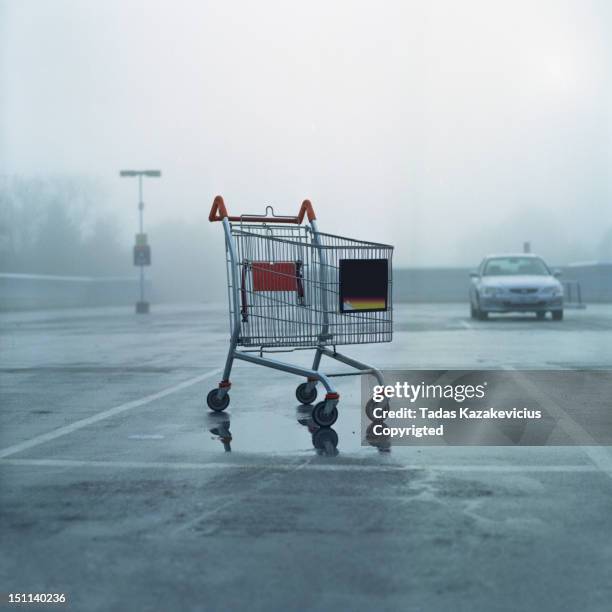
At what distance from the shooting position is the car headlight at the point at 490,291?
22.8 metres

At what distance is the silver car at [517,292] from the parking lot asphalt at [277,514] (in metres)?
14.7

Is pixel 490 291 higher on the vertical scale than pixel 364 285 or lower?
lower

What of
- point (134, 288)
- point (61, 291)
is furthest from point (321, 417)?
point (134, 288)

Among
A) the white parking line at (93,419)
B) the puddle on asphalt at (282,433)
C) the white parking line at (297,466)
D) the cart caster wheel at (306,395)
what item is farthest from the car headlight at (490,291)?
the white parking line at (297,466)

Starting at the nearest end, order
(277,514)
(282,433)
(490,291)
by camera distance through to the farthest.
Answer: (277,514) < (282,433) < (490,291)

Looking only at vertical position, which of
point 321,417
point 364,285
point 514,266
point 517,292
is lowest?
point 321,417

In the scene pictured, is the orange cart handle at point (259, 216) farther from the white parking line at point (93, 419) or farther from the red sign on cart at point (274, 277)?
the white parking line at point (93, 419)

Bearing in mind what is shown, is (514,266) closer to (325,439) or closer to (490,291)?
(490,291)

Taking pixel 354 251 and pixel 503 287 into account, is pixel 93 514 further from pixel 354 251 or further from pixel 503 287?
pixel 503 287

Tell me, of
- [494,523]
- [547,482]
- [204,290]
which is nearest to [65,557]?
[494,523]

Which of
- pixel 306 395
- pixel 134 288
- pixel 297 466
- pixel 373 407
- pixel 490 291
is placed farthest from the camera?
pixel 134 288

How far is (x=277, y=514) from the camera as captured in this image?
4.43 meters

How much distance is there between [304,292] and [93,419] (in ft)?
5.47

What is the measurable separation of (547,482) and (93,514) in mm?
2078
